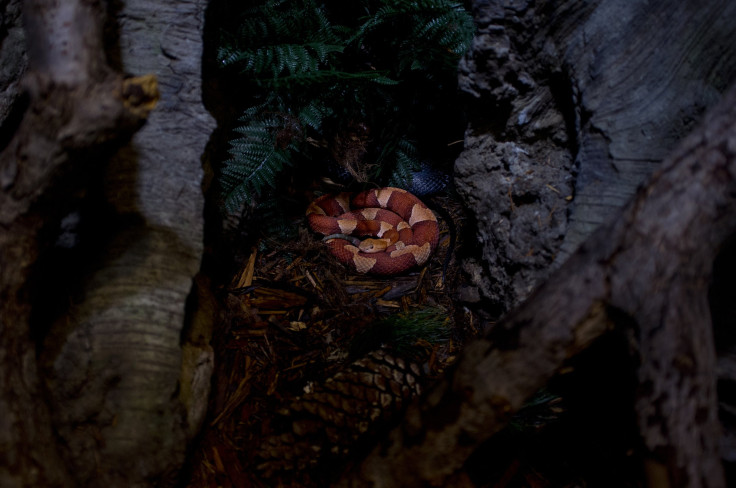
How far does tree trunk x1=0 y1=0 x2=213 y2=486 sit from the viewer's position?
1396 mm

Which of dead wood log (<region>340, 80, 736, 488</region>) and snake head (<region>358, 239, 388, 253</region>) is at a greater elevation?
dead wood log (<region>340, 80, 736, 488</region>)

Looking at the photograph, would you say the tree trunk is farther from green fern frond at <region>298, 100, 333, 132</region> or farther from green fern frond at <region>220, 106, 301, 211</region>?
green fern frond at <region>298, 100, 333, 132</region>

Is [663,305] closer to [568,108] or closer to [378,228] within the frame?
[568,108]

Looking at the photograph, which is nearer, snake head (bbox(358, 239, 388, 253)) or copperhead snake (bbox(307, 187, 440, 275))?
copperhead snake (bbox(307, 187, 440, 275))

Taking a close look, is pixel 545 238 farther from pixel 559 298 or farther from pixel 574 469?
pixel 574 469

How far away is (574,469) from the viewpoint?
75.0 inches

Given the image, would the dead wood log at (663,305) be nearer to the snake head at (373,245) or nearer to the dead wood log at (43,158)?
the dead wood log at (43,158)

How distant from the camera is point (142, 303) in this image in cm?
176

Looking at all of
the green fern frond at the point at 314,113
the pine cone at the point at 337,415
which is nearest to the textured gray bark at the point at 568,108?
the pine cone at the point at 337,415

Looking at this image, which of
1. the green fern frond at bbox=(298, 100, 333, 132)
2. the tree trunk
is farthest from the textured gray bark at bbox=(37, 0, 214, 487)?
the green fern frond at bbox=(298, 100, 333, 132)

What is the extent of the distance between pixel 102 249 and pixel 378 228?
7.53 ft

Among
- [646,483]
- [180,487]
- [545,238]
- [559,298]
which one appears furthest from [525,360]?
[180,487]

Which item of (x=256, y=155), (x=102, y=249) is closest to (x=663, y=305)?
(x=102, y=249)

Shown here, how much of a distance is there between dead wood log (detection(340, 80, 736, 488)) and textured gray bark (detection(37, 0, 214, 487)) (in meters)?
1.25
